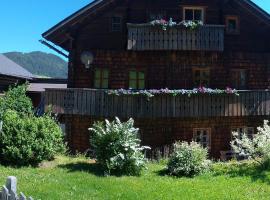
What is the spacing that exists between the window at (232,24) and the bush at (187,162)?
10.8 m

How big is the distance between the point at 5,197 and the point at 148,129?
1551 cm

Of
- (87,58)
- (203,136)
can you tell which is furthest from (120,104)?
(203,136)

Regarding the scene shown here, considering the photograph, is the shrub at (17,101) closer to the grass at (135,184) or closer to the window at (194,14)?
the grass at (135,184)

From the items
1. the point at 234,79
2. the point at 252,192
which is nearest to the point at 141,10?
the point at 234,79

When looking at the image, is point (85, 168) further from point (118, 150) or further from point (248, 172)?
point (248, 172)

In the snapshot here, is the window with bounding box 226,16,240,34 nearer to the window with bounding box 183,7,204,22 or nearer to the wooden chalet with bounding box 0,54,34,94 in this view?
the window with bounding box 183,7,204,22

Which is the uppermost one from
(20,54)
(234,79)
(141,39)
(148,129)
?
(20,54)

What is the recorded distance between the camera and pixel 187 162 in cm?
1781

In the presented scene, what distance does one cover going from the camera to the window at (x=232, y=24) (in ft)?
87.7

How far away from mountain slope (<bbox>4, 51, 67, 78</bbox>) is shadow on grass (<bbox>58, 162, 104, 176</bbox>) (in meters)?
154

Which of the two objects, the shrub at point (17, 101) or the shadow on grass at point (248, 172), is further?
the shrub at point (17, 101)

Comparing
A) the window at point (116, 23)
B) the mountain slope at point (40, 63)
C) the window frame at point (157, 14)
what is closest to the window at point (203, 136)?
the window frame at point (157, 14)

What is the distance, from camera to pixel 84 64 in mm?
25938

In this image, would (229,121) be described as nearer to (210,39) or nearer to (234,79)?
(234,79)
